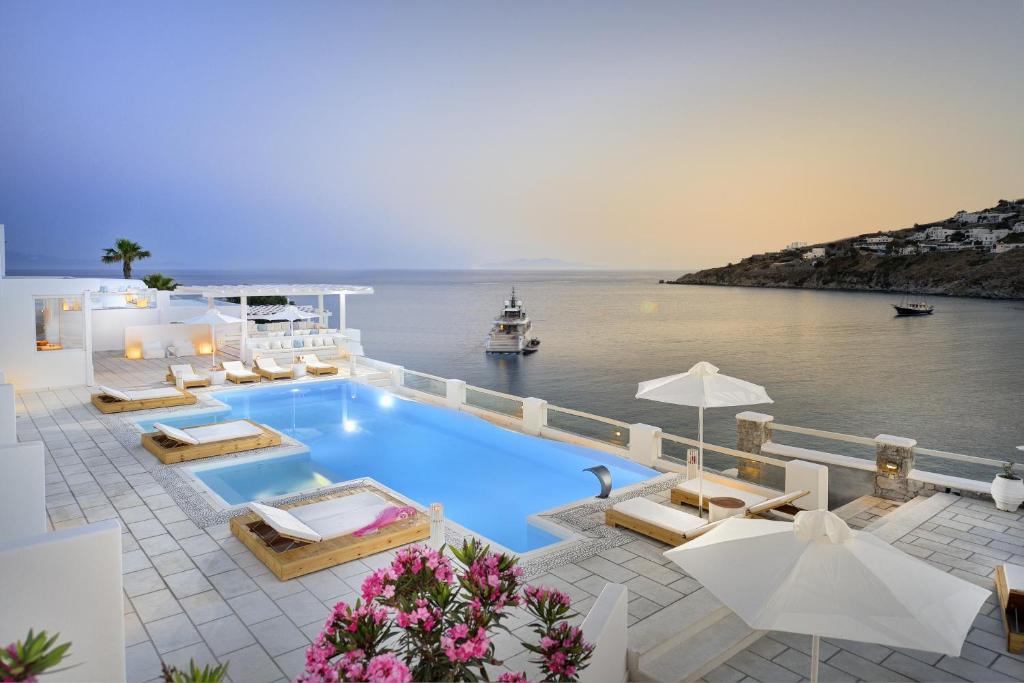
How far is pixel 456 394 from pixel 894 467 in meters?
8.81

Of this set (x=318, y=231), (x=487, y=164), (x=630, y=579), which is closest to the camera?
(x=630, y=579)

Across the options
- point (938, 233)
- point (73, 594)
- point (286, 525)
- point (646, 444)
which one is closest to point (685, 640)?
point (286, 525)

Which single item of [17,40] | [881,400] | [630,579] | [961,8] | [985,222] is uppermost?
A: [17,40]

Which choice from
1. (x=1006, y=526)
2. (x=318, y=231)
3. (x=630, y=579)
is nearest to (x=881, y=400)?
(x=1006, y=526)

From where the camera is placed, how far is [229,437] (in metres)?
10.9

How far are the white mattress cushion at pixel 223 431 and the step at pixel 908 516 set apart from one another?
31.8ft

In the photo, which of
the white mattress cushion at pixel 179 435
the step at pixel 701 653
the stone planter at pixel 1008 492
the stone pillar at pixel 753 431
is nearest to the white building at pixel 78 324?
the white mattress cushion at pixel 179 435

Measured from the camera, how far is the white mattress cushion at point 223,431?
421 inches

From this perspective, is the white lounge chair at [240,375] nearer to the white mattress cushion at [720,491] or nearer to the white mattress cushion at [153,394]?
the white mattress cushion at [153,394]

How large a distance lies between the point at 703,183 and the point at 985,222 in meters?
35.3

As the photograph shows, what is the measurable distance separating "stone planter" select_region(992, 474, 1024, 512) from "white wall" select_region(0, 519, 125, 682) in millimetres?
9845

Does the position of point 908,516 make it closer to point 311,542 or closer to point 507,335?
point 311,542

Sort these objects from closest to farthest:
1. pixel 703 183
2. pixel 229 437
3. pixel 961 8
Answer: pixel 229 437
pixel 961 8
pixel 703 183

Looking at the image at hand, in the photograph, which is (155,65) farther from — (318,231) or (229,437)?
(318,231)
